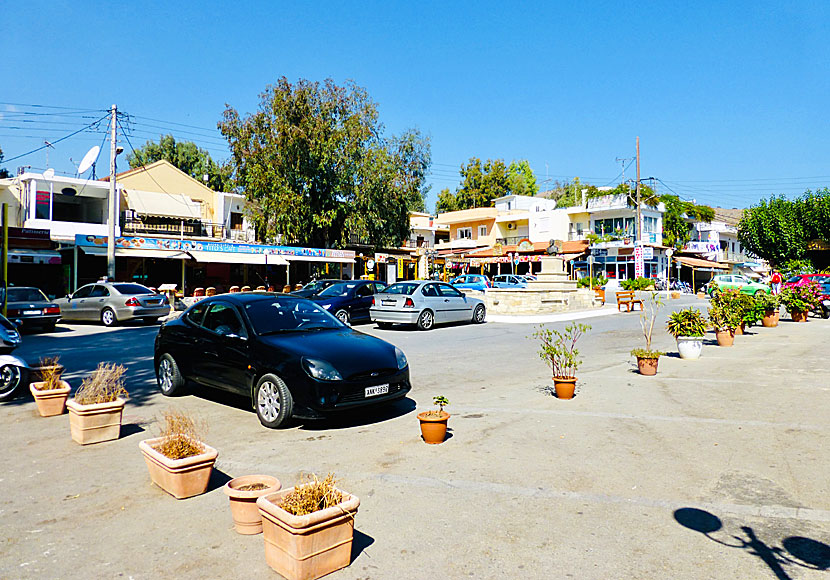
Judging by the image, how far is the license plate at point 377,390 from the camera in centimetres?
692

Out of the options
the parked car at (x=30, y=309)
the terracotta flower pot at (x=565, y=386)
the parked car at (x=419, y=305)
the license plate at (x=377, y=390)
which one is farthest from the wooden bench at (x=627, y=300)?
the license plate at (x=377, y=390)

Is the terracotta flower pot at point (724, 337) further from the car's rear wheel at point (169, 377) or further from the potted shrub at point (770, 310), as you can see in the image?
the car's rear wheel at point (169, 377)

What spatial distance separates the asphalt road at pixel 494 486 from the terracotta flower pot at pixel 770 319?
1091 cm

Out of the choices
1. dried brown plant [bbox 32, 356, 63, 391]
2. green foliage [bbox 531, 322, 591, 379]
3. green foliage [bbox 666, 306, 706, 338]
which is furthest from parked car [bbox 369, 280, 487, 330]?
dried brown plant [bbox 32, 356, 63, 391]

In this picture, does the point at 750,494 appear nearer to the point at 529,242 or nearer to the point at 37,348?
the point at 37,348

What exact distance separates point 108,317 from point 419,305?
35.4ft

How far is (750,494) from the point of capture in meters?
4.86

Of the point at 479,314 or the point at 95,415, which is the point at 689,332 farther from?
the point at 95,415

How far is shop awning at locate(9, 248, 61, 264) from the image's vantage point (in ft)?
87.8

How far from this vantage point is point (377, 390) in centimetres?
702

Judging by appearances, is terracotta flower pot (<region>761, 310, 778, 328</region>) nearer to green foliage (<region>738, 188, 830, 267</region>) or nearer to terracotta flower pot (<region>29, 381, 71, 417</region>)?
terracotta flower pot (<region>29, 381, 71, 417</region>)

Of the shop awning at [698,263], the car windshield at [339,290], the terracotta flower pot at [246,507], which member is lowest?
the terracotta flower pot at [246,507]

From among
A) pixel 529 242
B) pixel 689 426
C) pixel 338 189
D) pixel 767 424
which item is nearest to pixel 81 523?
pixel 689 426

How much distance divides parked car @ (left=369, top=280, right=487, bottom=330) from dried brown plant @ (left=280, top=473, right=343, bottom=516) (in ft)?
51.0
